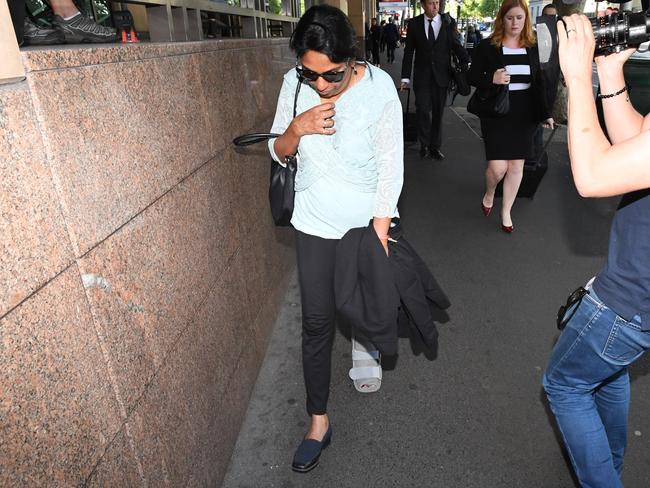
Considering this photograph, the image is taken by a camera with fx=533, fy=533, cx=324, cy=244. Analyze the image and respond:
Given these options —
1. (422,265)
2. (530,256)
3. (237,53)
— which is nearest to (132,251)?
(422,265)

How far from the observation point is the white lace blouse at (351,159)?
217 cm

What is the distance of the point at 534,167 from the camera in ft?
18.4

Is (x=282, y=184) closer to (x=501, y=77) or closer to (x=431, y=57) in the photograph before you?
(x=501, y=77)

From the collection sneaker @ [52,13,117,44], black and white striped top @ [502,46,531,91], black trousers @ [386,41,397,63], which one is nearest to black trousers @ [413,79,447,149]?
black and white striped top @ [502,46,531,91]

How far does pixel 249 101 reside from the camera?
3.13 m

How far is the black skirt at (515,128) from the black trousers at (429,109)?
289 cm

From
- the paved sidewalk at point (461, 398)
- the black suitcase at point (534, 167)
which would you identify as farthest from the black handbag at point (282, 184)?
the black suitcase at point (534, 167)

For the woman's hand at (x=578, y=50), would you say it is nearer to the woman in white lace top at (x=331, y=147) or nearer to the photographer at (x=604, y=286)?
the photographer at (x=604, y=286)

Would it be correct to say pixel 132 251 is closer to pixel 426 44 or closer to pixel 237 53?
pixel 237 53

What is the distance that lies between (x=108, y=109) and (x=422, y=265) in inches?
59.7

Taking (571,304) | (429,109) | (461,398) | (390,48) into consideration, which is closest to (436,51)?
(429,109)

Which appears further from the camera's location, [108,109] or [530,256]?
[530,256]

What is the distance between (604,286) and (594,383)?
1.34ft

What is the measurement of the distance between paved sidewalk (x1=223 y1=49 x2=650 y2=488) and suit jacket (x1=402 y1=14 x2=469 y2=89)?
3.39 metres
